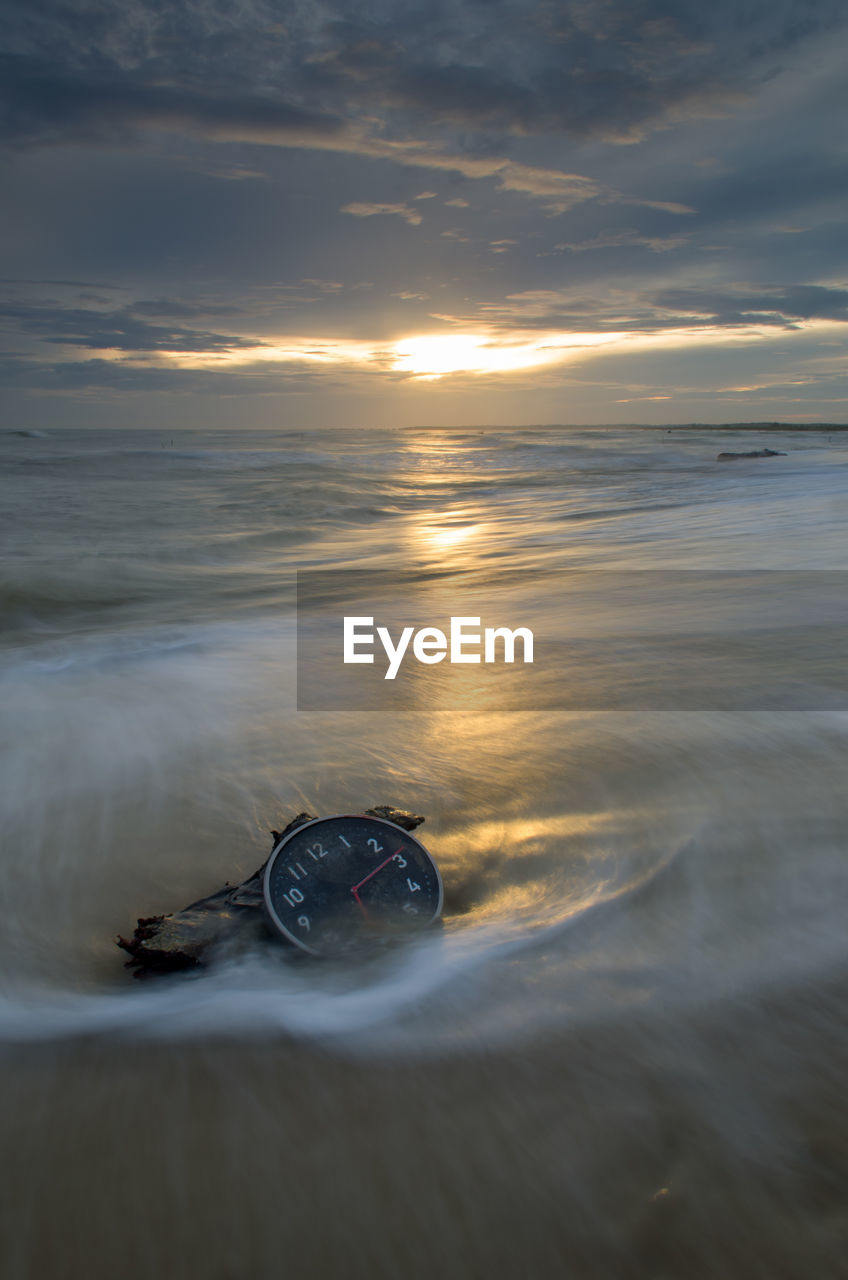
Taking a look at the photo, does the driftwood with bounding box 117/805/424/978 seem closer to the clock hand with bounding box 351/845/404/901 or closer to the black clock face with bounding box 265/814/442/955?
the black clock face with bounding box 265/814/442/955

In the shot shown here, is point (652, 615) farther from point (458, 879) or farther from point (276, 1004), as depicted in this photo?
point (276, 1004)

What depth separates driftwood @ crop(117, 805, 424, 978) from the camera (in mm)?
2240

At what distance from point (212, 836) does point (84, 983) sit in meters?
0.88

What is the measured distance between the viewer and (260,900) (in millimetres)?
2383

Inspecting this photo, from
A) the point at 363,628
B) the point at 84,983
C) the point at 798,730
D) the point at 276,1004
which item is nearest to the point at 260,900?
the point at 276,1004

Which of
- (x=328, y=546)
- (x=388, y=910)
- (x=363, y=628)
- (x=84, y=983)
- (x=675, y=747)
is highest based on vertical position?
(x=328, y=546)

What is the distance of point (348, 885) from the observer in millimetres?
2377

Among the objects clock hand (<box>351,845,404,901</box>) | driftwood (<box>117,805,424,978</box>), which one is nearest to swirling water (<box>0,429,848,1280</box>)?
driftwood (<box>117,805,424,978</box>)

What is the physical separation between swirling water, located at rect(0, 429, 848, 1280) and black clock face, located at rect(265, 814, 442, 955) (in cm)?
10

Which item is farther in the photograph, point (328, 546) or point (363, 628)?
point (328, 546)

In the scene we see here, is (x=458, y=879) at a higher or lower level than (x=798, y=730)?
lower

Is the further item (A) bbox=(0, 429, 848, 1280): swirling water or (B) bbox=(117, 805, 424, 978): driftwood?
(B) bbox=(117, 805, 424, 978): driftwood

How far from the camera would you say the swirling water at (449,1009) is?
1536 millimetres

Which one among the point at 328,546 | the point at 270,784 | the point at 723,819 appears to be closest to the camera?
the point at 723,819
